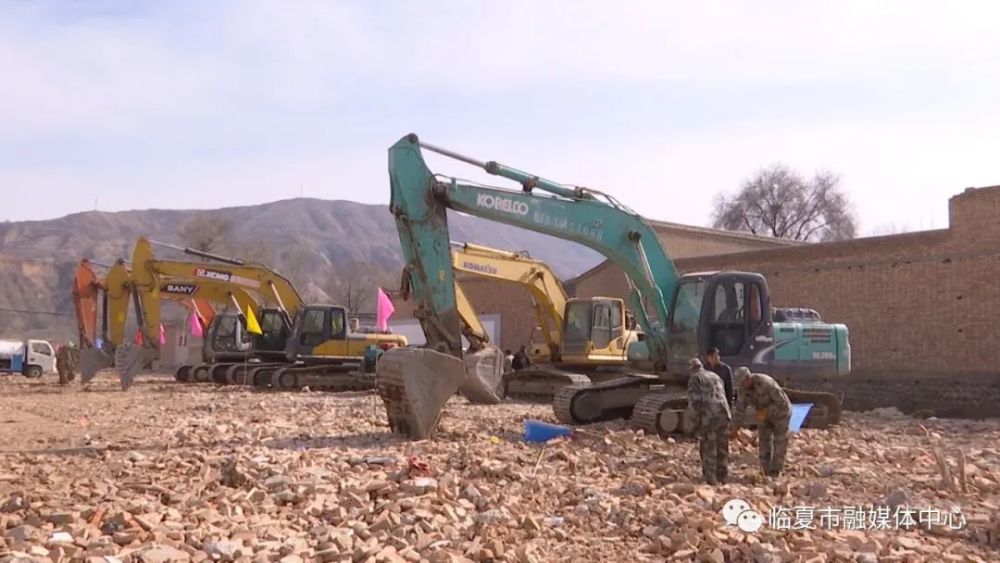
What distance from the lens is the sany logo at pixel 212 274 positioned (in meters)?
26.2

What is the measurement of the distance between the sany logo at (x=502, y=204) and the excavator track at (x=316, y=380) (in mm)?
10812

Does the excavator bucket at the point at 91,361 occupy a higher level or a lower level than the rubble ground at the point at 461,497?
higher

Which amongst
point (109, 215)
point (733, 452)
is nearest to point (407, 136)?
point (733, 452)

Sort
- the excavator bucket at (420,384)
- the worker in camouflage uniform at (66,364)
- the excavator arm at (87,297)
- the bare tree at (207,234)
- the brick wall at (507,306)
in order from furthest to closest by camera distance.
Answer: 1. the bare tree at (207,234)
2. the brick wall at (507,306)
3. the worker in camouflage uniform at (66,364)
4. the excavator arm at (87,297)
5. the excavator bucket at (420,384)

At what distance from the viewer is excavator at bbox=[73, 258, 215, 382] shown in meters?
24.3

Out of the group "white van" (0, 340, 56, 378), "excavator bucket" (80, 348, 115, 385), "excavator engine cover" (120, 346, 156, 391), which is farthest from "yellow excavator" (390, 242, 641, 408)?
"white van" (0, 340, 56, 378)

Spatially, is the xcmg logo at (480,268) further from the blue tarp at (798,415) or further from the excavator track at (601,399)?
the blue tarp at (798,415)

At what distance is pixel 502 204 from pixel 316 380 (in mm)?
11531

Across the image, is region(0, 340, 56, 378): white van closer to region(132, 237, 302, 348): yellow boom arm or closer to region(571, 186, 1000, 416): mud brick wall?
region(132, 237, 302, 348): yellow boom arm

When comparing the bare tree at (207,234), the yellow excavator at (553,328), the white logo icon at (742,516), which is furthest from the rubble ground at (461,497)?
the bare tree at (207,234)

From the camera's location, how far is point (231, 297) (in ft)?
90.1

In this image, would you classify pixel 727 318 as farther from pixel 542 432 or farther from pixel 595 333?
pixel 595 333

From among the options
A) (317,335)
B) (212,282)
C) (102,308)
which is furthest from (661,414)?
(102,308)

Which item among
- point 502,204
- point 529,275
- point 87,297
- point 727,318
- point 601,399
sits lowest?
point 601,399
